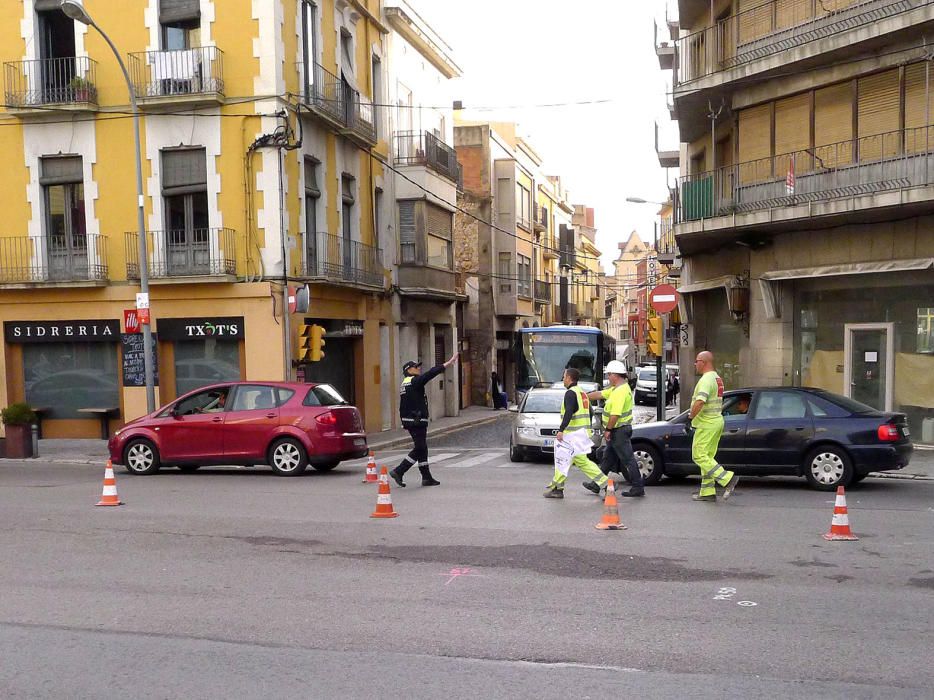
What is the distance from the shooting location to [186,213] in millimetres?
21578

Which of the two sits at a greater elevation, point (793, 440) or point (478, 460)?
point (793, 440)

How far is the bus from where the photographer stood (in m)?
28.8

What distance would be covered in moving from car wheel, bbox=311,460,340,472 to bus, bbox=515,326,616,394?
13.5m

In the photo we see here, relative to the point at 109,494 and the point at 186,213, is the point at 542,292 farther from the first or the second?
the point at 109,494

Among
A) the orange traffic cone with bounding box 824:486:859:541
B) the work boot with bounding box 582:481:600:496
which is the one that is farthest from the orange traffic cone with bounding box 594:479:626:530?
the work boot with bounding box 582:481:600:496

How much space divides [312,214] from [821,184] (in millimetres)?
11978

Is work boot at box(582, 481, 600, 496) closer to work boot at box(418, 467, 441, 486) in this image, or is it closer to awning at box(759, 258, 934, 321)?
work boot at box(418, 467, 441, 486)

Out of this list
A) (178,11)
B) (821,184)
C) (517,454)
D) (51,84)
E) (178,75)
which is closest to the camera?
(517,454)

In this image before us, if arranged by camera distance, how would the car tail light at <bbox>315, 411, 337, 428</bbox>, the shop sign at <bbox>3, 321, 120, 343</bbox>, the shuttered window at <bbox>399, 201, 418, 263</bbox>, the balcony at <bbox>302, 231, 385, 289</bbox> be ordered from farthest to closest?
1. the shuttered window at <bbox>399, 201, 418, 263</bbox>
2. the balcony at <bbox>302, 231, 385, 289</bbox>
3. the shop sign at <bbox>3, 321, 120, 343</bbox>
4. the car tail light at <bbox>315, 411, 337, 428</bbox>

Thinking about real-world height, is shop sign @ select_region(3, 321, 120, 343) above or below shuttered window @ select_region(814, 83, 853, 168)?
below

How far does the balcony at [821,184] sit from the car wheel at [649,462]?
6.97 m

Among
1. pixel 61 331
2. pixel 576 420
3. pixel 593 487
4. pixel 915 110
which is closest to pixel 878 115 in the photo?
pixel 915 110

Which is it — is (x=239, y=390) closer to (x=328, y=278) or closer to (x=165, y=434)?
(x=165, y=434)

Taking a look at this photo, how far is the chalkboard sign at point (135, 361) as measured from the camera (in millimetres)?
21828
